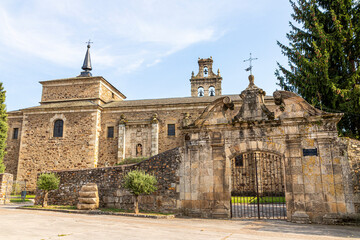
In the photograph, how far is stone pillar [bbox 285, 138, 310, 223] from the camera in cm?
871

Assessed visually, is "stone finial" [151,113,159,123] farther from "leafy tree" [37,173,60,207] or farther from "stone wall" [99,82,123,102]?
"leafy tree" [37,173,60,207]

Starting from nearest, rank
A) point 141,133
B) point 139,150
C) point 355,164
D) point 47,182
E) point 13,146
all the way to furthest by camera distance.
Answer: point 355,164
point 47,182
point 139,150
point 141,133
point 13,146

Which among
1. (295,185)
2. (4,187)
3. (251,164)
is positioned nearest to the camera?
(295,185)

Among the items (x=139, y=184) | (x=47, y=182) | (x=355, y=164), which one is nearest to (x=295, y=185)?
(x=355, y=164)

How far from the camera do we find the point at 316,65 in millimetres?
11617

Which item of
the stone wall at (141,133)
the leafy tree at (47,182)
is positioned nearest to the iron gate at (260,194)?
the stone wall at (141,133)

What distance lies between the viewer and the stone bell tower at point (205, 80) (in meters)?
32.1

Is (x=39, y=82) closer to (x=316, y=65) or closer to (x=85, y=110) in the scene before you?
(x=85, y=110)

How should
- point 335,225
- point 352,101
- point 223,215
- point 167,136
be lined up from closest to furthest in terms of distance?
1. point 335,225
2. point 223,215
3. point 352,101
4. point 167,136

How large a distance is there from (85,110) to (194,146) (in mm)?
16502

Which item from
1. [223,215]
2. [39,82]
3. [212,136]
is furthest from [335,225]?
[39,82]

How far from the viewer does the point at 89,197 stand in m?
11.0

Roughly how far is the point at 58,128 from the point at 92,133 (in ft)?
11.6

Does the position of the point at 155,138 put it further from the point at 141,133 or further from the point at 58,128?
the point at 58,128
